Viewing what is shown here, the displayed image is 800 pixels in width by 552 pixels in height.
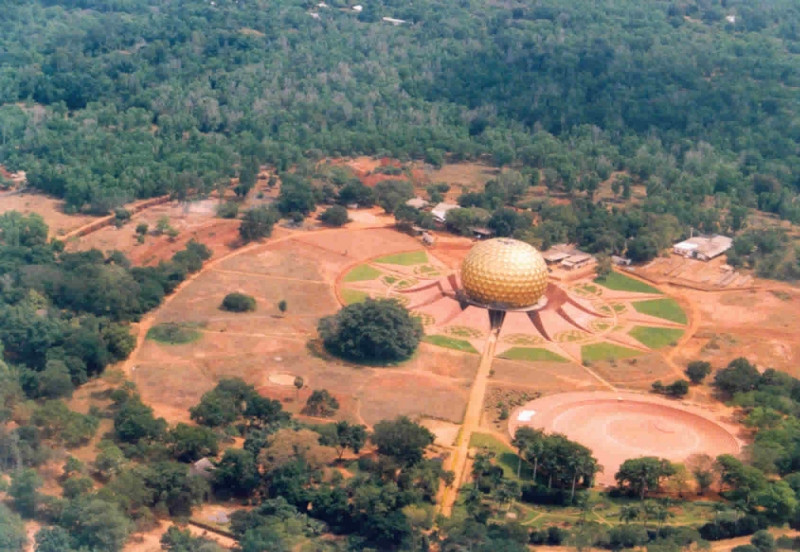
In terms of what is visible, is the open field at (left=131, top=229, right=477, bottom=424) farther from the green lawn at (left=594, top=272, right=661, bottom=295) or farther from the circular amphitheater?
the green lawn at (left=594, top=272, right=661, bottom=295)

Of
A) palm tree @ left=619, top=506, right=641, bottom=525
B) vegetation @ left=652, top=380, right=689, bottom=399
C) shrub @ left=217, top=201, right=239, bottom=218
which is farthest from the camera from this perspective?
shrub @ left=217, top=201, right=239, bottom=218

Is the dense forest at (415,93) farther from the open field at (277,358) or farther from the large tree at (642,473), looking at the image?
the large tree at (642,473)

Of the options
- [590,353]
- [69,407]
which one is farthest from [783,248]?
[69,407]

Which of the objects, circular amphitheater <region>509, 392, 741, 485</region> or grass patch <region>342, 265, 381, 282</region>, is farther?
grass patch <region>342, 265, 381, 282</region>

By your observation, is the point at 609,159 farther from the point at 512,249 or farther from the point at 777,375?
the point at 777,375

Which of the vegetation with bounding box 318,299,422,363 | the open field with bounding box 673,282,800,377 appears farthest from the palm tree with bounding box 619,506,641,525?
the open field with bounding box 673,282,800,377

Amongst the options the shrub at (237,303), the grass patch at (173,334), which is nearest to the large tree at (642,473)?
the grass patch at (173,334)

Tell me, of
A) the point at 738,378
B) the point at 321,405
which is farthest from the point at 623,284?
the point at 321,405
